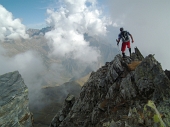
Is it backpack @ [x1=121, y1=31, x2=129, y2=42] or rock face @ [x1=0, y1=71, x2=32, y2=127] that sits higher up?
backpack @ [x1=121, y1=31, x2=129, y2=42]

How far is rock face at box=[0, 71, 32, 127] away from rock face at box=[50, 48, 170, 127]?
32.0 feet

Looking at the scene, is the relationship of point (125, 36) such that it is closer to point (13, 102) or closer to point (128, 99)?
point (128, 99)

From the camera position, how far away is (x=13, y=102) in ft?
103

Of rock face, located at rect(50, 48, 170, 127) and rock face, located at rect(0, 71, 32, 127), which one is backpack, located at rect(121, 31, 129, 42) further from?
rock face, located at rect(0, 71, 32, 127)

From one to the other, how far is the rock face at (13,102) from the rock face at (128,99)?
9750 millimetres

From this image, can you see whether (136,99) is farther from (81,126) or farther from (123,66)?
(81,126)

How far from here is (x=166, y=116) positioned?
17.3 meters

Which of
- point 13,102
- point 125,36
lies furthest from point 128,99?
point 13,102

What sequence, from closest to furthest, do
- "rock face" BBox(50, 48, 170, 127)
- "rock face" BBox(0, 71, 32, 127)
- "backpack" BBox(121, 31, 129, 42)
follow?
"rock face" BBox(50, 48, 170, 127) < "rock face" BBox(0, 71, 32, 127) < "backpack" BBox(121, 31, 129, 42)

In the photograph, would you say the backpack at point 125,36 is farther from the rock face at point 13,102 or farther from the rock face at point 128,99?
the rock face at point 13,102

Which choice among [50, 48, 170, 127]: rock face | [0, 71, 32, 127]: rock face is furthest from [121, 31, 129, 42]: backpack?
[0, 71, 32, 127]: rock face

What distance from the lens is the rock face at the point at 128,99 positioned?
16578 millimetres

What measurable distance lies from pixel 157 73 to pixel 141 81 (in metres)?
2.76

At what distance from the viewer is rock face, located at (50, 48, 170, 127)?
16578 mm
